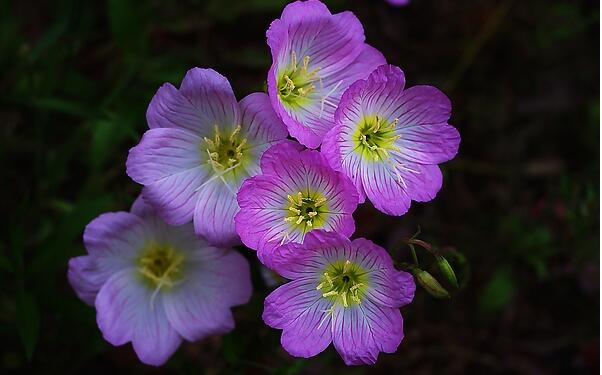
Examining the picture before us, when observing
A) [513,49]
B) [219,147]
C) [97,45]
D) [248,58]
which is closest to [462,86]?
[513,49]

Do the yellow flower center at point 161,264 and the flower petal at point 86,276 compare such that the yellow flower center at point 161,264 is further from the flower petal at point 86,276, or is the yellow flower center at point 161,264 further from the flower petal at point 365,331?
the flower petal at point 365,331

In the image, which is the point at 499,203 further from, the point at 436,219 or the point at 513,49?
the point at 513,49

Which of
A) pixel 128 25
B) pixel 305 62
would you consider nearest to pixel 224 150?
pixel 305 62

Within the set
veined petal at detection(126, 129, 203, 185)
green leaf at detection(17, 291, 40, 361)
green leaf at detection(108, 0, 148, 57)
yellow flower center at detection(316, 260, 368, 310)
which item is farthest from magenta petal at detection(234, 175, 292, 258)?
green leaf at detection(108, 0, 148, 57)

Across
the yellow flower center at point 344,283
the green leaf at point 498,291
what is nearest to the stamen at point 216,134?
the yellow flower center at point 344,283

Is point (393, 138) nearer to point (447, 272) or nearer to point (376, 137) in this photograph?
point (376, 137)

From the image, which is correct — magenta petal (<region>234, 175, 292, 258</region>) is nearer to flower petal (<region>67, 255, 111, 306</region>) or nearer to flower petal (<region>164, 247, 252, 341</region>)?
flower petal (<region>164, 247, 252, 341</region>)
